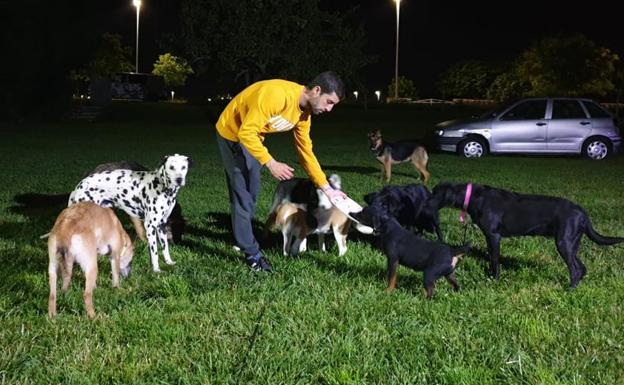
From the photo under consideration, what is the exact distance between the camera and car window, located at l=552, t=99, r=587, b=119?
18703 mm

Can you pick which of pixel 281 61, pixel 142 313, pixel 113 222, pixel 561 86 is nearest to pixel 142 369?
pixel 142 313

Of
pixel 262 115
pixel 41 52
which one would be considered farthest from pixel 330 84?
pixel 41 52

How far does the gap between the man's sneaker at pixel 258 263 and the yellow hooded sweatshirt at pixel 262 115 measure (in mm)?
1107

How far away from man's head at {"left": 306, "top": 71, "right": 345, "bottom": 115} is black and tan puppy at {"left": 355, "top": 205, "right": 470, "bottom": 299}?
3.22 ft

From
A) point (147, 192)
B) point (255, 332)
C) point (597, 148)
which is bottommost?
point (255, 332)

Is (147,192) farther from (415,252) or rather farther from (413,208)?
(413,208)

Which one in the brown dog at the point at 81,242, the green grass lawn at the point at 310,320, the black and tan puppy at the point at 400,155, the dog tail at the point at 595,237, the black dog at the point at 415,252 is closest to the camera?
the green grass lawn at the point at 310,320

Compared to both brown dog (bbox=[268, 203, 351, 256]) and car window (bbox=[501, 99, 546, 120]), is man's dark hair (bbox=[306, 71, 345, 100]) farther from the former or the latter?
car window (bbox=[501, 99, 546, 120])

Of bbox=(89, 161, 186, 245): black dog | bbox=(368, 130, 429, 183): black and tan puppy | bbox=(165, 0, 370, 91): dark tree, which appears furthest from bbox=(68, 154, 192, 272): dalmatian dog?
bbox=(165, 0, 370, 91): dark tree

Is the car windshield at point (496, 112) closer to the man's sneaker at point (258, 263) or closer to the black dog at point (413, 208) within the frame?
the black dog at point (413, 208)

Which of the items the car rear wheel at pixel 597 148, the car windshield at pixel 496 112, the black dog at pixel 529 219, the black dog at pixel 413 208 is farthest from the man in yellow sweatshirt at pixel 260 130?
the car rear wheel at pixel 597 148

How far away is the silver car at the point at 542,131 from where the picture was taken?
18.6m

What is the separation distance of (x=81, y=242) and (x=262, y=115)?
188 centimetres

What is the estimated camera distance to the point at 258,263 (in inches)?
Result: 246
